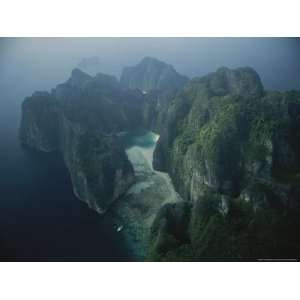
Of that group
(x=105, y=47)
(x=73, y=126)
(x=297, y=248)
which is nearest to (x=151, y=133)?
(x=73, y=126)

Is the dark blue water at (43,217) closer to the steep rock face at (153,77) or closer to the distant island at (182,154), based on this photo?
the distant island at (182,154)

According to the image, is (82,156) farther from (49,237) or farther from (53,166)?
(49,237)

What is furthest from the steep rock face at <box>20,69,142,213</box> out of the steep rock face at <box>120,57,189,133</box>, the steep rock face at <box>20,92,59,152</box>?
the steep rock face at <box>120,57,189,133</box>

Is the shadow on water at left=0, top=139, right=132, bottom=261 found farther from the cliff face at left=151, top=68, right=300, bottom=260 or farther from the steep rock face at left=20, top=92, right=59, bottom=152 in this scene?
the cliff face at left=151, top=68, right=300, bottom=260

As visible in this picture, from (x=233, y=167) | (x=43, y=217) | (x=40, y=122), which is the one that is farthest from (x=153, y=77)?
(x=43, y=217)

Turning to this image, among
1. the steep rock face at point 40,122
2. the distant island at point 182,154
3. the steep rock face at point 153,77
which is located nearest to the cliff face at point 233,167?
the distant island at point 182,154

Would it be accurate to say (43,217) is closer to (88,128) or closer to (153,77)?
(88,128)
